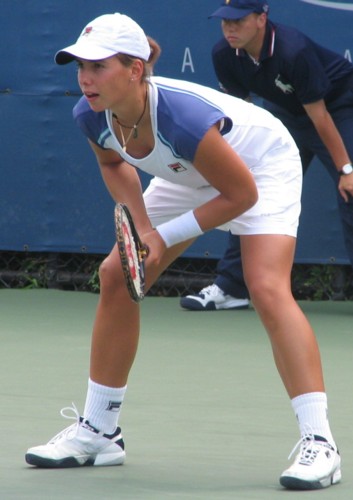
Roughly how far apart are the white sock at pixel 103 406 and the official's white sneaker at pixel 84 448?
0.07 feet

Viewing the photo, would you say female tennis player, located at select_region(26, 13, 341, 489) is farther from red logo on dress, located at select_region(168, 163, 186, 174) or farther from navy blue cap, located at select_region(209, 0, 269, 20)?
navy blue cap, located at select_region(209, 0, 269, 20)

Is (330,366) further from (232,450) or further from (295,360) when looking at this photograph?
(295,360)

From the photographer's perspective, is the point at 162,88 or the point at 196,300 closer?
the point at 162,88

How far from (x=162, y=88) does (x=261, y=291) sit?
62cm

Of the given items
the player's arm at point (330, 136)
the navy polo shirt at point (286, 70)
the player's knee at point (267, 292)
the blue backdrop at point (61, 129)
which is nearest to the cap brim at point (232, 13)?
the navy polo shirt at point (286, 70)

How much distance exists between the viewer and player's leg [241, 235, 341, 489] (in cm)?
350

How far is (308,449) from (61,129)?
423 centimetres

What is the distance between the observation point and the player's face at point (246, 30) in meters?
6.25

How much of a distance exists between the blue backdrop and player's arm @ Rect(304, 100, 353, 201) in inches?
24.8

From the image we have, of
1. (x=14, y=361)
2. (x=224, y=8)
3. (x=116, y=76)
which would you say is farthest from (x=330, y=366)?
(x=116, y=76)

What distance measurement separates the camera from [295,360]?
355 centimetres

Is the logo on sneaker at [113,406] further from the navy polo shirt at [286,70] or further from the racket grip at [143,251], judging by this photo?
the navy polo shirt at [286,70]

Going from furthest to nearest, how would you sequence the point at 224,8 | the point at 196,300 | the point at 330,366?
1. the point at 196,300
2. the point at 224,8
3. the point at 330,366

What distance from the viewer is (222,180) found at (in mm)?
3480
